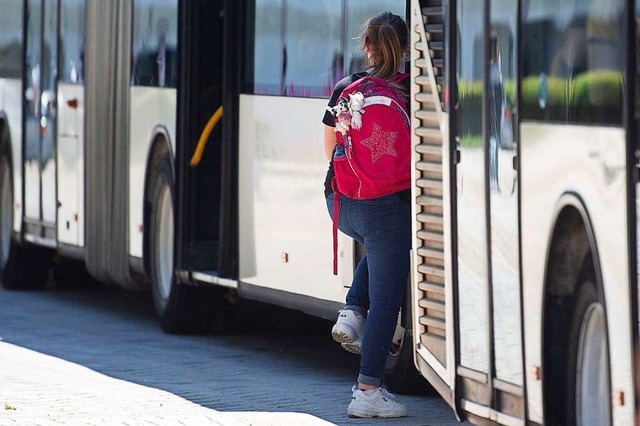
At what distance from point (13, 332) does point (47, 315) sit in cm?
131

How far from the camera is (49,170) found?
47.2ft

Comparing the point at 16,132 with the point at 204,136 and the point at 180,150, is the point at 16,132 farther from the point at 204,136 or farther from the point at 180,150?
the point at 204,136

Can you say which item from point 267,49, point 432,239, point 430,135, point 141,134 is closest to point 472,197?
point 432,239

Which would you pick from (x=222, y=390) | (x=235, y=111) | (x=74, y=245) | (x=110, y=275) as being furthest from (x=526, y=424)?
(x=74, y=245)

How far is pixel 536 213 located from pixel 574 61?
0.57 metres

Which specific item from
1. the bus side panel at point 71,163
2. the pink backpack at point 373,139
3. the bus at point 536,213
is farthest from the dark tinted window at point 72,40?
the bus at point 536,213

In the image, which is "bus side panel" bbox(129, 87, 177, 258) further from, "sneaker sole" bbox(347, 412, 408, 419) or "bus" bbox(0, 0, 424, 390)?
"sneaker sole" bbox(347, 412, 408, 419)

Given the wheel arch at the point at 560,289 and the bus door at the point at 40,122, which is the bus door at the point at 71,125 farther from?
the wheel arch at the point at 560,289

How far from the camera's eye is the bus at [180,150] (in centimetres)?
964

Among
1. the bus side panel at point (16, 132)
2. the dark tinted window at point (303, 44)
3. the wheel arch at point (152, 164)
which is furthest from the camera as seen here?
the bus side panel at point (16, 132)

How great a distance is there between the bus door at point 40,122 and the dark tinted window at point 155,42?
2.02 m

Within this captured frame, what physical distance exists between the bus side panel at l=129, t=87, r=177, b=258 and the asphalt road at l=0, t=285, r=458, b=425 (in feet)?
2.24

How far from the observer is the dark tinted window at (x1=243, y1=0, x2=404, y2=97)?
29.9 feet

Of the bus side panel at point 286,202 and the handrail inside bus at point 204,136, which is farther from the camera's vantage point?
the handrail inside bus at point 204,136
